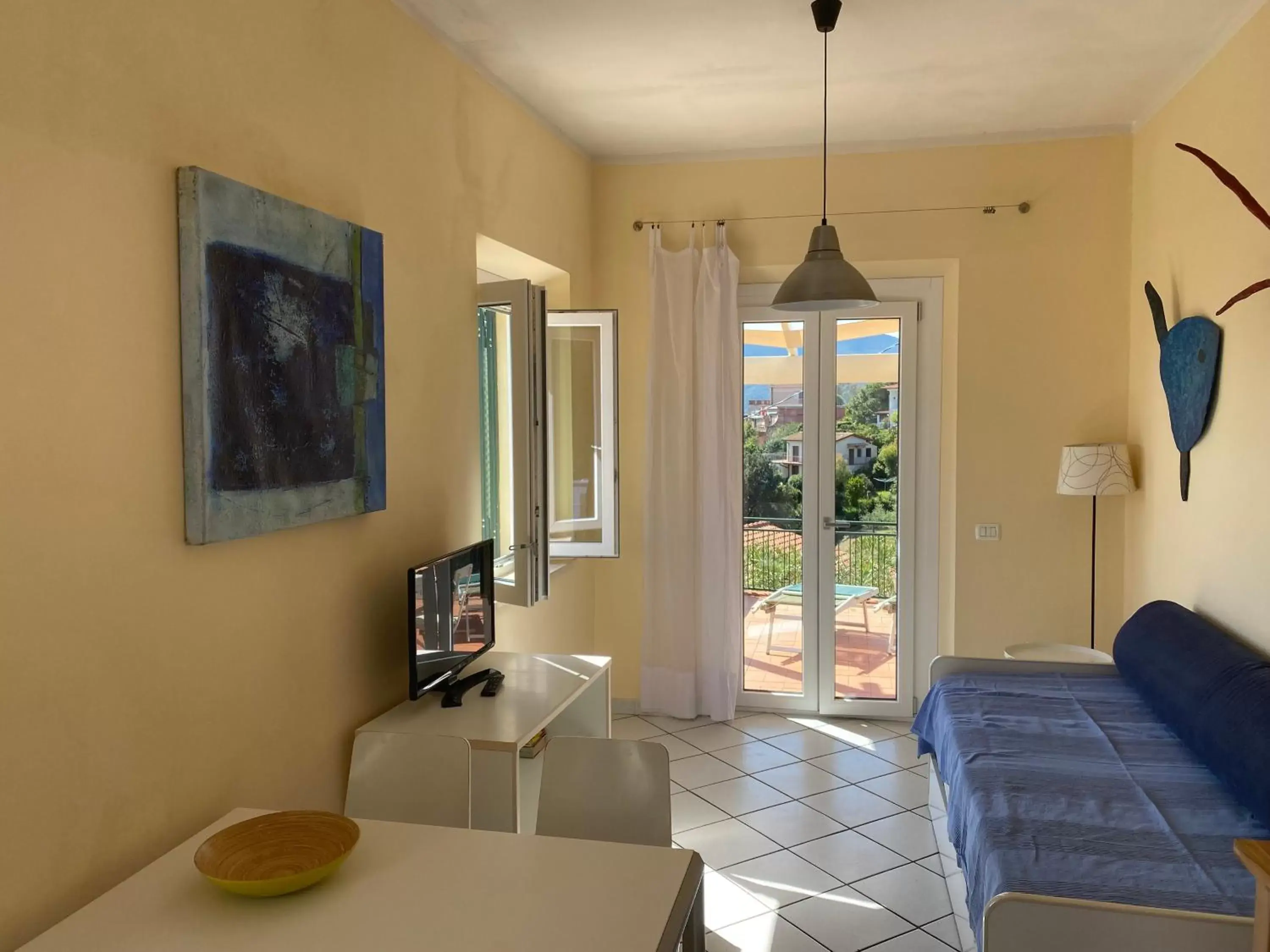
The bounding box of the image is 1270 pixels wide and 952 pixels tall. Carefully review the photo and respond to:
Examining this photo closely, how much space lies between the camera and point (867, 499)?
5.04 m

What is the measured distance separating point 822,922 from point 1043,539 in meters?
2.47

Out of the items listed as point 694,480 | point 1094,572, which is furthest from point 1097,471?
point 694,480

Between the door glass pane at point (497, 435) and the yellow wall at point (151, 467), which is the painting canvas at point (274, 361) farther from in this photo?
the door glass pane at point (497, 435)

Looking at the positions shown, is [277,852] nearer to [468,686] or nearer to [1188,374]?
[468,686]

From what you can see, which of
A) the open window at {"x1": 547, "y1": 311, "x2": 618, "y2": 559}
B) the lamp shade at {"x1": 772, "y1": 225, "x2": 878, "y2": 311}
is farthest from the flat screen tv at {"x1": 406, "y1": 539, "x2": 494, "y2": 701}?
the lamp shade at {"x1": 772, "y1": 225, "x2": 878, "y2": 311}

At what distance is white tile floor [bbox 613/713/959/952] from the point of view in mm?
2977

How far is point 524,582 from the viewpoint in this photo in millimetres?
3652

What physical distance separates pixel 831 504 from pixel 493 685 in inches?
99.6

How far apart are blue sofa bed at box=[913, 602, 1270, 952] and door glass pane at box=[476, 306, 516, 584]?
2.01m

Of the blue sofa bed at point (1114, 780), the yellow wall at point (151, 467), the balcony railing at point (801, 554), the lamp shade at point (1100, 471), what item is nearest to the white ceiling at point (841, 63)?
the yellow wall at point (151, 467)

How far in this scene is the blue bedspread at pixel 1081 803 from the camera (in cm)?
215

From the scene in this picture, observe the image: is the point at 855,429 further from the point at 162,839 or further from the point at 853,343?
the point at 162,839

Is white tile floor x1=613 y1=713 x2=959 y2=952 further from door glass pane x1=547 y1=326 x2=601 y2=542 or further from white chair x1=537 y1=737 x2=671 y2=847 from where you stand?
door glass pane x1=547 y1=326 x2=601 y2=542

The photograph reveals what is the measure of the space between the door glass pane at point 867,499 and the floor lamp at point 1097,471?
858 mm
